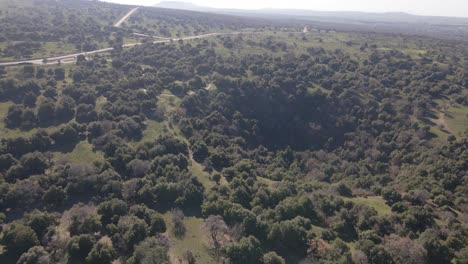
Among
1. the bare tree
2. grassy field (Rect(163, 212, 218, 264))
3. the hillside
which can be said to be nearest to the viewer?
grassy field (Rect(163, 212, 218, 264))

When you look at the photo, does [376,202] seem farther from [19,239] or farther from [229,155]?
[19,239]

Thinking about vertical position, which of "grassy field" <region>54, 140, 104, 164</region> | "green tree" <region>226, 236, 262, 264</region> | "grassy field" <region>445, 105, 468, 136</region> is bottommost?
"grassy field" <region>54, 140, 104, 164</region>

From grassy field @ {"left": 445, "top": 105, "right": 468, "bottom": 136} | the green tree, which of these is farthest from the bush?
grassy field @ {"left": 445, "top": 105, "right": 468, "bottom": 136}

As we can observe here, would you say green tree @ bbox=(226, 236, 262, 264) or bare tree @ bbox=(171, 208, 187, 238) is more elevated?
green tree @ bbox=(226, 236, 262, 264)

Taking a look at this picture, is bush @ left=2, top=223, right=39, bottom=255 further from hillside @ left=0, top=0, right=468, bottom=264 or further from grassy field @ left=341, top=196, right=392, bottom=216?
grassy field @ left=341, top=196, right=392, bottom=216

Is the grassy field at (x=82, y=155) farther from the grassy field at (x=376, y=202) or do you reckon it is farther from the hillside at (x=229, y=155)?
the grassy field at (x=376, y=202)

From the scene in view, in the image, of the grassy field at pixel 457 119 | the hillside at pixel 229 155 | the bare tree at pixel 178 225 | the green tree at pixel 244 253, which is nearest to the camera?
the green tree at pixel 244 253

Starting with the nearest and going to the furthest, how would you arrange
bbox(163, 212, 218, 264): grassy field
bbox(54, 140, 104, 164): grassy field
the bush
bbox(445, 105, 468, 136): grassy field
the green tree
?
the green tree, the bush, bbox(163, 212, 218, 264): grassy field, bbox(54, 140, 104, 164): grassy field, bbox(445, 105, 468, 136): grassy field

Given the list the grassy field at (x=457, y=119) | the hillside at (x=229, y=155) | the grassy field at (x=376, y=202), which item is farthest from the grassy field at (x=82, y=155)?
the grassy field at (x=457, y=119)

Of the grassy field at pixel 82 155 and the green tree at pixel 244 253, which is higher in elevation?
the green tree at pixel 244 253
